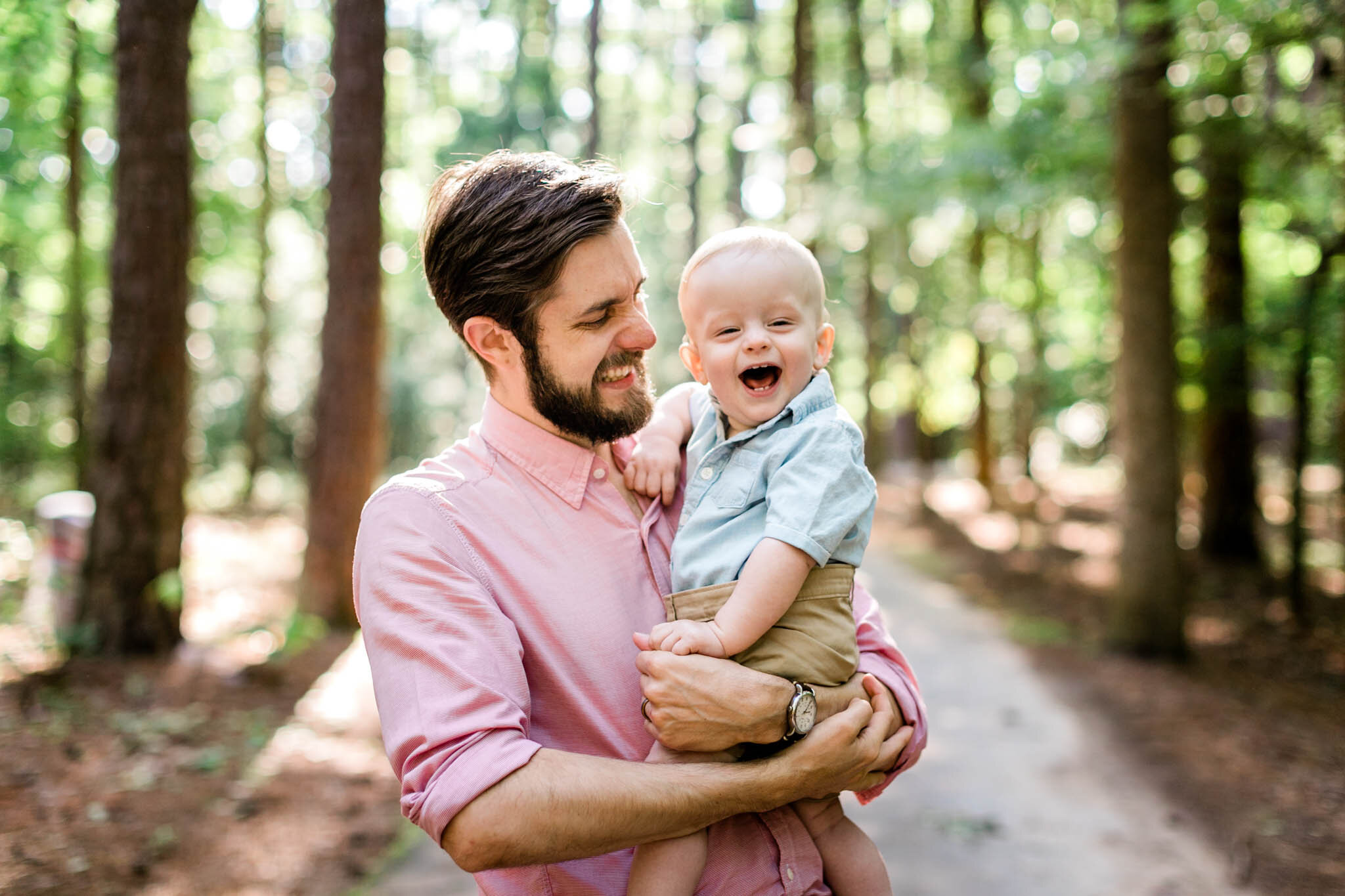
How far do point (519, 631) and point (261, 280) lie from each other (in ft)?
51.2

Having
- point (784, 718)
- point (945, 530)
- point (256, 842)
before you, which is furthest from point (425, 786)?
point (945, 530)

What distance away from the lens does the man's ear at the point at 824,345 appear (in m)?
2.17

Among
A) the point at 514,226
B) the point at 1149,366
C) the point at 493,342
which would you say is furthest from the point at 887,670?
the point at 1149,366

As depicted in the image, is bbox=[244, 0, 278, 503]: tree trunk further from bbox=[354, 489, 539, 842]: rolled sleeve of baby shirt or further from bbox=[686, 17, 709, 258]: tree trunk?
bbox=[354, 489, 539, 842]: rolled sleeve of baby shirt

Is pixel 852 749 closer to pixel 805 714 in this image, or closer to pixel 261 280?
pixel 805 714

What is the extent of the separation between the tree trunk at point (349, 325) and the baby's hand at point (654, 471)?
597 cm

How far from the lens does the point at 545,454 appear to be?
6.52 feet

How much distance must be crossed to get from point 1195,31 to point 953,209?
4216 mm

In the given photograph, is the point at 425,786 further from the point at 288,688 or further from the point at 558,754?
the point at 288,688

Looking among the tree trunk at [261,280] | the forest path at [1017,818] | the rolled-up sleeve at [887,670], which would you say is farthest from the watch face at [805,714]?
the tree trunk at [261,280]

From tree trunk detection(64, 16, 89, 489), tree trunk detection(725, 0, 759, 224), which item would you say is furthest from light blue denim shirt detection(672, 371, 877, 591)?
tree trunk detection(725, 0, 759, 224)

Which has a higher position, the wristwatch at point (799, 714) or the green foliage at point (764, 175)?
the green foliage at point (764, 175)

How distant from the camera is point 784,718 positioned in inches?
70.1

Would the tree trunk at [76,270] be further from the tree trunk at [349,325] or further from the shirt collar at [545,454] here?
the shirt collar at [545,454]
